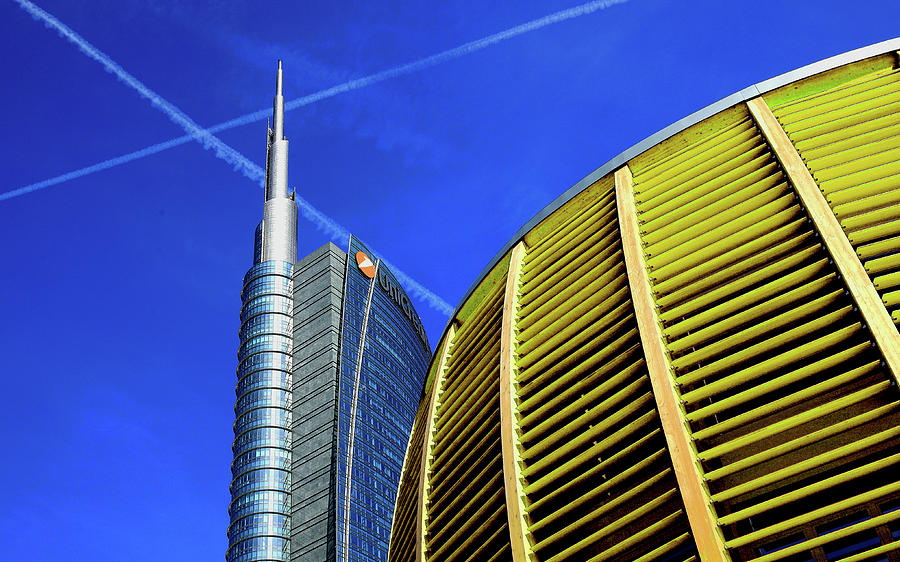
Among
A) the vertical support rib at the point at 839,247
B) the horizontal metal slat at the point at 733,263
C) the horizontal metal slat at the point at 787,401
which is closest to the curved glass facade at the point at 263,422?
the horizontal metal slat at the point at 733,263

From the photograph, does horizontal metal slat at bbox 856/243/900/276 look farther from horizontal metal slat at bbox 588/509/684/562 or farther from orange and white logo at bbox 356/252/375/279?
orange and white logo at bbox 356/252/375/279

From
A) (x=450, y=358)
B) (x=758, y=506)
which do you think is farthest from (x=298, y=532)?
(x=758, y=506)

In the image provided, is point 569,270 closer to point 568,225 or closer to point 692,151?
point 568,225

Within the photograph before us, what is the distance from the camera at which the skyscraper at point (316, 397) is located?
155750 mm

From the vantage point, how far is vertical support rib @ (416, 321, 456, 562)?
16.6 meters

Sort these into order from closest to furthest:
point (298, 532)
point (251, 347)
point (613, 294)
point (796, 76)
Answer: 1. point (613, 294)
2. point (796, 76)
3. point (298, 532)
4. point (251, 347)

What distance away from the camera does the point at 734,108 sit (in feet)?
60.0

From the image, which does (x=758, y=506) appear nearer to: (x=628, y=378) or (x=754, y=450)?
(x=754, y=450)

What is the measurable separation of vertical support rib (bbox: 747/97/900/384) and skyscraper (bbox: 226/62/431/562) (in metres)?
127

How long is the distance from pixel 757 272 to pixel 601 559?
4.59 metres

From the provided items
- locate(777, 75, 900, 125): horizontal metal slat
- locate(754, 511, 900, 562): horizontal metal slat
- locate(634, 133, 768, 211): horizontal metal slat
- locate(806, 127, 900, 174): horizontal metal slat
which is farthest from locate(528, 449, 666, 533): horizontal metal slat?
locate(777, 75, 900, 125): horizontal metal slat

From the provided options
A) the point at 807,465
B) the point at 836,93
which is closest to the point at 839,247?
the point at 807,465

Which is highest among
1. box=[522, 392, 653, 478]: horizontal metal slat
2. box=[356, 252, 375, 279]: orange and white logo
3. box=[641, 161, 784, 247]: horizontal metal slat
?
box=[356, 252, 375, 279]: orange and white logo

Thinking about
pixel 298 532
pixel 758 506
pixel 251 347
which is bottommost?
pixel 758 506
